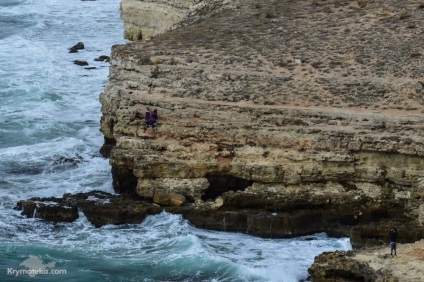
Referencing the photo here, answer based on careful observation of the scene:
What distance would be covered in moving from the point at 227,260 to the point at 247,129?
4.78 metres

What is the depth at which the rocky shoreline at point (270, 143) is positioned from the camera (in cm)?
3017

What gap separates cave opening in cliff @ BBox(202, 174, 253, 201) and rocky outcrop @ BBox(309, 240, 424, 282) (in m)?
5.07

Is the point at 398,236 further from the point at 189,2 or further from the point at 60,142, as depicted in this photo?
the point at 189,2

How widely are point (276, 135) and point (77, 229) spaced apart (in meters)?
6.58

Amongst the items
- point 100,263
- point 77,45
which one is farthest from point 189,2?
point 100,263

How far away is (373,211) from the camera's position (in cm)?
3027

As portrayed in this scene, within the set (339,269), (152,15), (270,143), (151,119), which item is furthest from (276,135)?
(152,15)

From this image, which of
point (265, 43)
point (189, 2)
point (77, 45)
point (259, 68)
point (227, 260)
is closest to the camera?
point (227, 260)

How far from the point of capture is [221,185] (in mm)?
31219

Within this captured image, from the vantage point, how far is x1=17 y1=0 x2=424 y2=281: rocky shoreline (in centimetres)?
3017

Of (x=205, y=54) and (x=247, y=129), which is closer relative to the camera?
(x=247, y=129)

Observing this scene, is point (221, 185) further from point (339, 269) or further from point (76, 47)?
point (76, 47)

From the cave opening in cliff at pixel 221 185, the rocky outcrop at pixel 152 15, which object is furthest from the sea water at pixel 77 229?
the rocky outcrop at pixel 152 15

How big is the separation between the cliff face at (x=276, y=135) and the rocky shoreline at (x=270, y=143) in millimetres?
40
